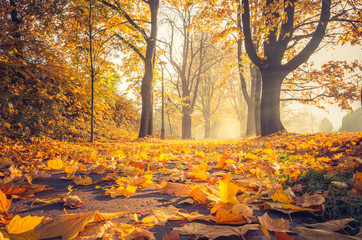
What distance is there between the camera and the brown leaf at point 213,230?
748 mm

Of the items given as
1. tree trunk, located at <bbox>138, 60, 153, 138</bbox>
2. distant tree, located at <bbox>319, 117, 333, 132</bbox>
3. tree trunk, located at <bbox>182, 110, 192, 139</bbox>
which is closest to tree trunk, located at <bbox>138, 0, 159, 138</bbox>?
tree trunk, located at <bbox>138, 60, 153, 138</bbox>

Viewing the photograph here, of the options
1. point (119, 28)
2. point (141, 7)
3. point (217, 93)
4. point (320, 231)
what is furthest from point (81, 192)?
point (217, 93)

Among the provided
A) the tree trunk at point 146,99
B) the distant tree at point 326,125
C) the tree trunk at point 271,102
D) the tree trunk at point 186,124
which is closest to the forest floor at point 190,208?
the tree trunk at point 271,102

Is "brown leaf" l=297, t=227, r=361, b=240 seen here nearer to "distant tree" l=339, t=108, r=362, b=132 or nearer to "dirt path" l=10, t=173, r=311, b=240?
"dirt path" l=10, t=173, r=311, b=240

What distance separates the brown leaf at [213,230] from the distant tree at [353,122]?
130 ft

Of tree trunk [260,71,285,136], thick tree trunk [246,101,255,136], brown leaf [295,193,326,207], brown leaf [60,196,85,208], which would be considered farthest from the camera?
thick tree trunk [246,101,255,136]

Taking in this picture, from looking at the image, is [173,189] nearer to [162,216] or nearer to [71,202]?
[162,216]

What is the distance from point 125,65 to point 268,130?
9075 mm

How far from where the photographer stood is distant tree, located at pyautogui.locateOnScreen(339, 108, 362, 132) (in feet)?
98.1

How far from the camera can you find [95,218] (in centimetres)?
87

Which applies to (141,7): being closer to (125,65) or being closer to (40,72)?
(125,65)

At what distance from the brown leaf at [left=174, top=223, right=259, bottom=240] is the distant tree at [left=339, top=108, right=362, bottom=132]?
130 ft

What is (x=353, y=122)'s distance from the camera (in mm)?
30922

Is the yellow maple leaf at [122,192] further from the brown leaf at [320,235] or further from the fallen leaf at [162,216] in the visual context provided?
the brown leaf at [320,235]
